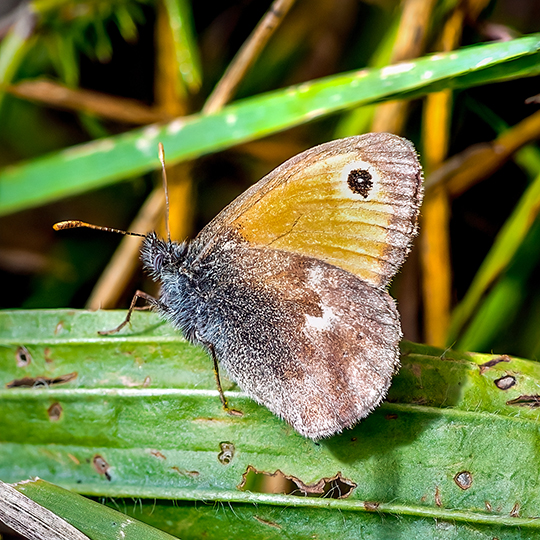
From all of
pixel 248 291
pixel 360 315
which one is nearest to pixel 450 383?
pixel 360 315

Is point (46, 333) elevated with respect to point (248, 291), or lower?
lower

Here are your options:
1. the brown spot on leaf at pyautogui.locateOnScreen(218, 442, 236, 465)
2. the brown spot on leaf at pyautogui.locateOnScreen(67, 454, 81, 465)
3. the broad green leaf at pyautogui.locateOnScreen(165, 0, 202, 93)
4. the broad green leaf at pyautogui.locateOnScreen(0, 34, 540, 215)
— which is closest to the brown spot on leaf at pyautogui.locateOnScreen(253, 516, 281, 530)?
the brown spot on leaf at pyautogui.locateOnScreen(218, 442, 236, 465)

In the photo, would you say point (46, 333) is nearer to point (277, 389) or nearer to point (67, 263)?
point (277, 389)

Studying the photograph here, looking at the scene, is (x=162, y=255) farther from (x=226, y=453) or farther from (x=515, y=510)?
(x=515, y=510)

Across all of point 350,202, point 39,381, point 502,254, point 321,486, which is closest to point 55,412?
point 39,381

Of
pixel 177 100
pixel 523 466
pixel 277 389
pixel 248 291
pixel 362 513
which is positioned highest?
pixel 177 100

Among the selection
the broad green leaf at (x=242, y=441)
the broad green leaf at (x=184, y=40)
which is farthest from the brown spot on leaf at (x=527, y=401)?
the broad green leaf at (x=184, y=40)

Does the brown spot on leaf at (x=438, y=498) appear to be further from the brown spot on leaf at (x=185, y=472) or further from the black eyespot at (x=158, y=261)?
the black eyespot at (x=158, y=261)
